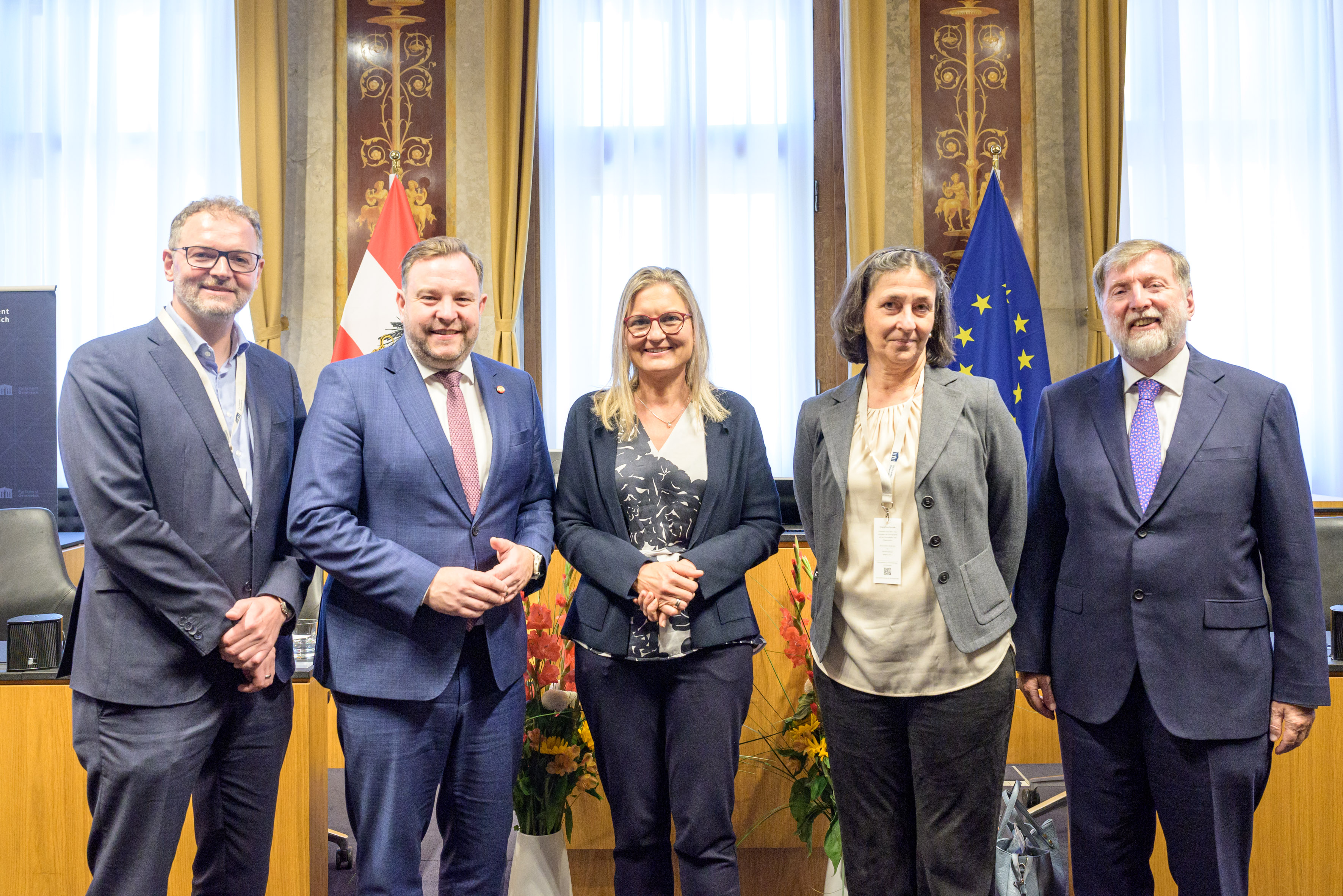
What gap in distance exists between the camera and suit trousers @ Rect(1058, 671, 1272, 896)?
5.57ft

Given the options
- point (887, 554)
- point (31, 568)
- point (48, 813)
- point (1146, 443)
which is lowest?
point (48, 813)

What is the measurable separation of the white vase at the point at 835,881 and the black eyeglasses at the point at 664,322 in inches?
55.7

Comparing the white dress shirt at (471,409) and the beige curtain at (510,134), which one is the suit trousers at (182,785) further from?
the beige curtain at (510,134)

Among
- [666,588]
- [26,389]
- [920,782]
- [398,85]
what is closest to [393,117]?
[398,85]

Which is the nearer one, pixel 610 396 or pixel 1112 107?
pixel 610 396

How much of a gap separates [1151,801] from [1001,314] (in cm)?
312

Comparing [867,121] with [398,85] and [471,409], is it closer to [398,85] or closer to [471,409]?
[398,85]

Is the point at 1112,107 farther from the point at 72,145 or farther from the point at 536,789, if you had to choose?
the point at 72,145

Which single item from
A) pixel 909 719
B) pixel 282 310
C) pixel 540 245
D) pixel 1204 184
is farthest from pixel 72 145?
pixel 1204 184

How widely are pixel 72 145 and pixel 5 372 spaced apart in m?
1.56

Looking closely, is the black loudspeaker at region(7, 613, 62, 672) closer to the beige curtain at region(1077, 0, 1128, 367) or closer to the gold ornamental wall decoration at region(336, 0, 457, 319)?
the gold ornamental wall decoration at region(336, 0, 457, 319)

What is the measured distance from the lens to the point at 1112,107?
15.1 feet

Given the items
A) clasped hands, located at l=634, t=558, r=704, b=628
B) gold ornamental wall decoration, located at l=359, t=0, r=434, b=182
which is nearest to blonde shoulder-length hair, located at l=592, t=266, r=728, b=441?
clasped hands, located at l=634, t=558, r=704, b=628

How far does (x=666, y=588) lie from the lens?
1796 mm
